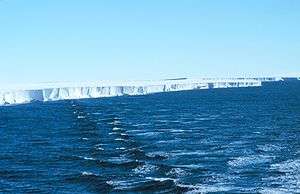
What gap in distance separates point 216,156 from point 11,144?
29563 millimetres

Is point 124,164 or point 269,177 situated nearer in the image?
point 269,177

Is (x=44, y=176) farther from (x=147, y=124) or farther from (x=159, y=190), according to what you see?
(x=147, y=124)

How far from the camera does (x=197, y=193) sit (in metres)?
38.1

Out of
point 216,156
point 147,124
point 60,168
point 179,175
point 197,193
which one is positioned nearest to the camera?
point 197,193

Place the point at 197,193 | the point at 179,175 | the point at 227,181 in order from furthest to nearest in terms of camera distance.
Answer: the point at 179,175
the point at 227,181
the point at 197,193

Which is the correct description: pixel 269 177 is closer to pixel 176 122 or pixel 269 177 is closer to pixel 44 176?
pixel 44 176

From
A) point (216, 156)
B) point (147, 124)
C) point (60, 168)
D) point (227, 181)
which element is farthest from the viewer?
point (147, 124)

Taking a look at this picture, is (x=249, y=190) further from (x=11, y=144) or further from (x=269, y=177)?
(x=11, y=144)

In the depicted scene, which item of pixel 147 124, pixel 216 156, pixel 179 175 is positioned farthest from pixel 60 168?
pixel 147 124

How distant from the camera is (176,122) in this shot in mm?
97312

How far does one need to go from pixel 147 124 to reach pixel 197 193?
2196 inches

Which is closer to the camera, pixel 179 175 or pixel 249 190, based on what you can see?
pixel 249 190

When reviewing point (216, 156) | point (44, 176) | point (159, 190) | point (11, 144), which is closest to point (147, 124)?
point (11, 144)

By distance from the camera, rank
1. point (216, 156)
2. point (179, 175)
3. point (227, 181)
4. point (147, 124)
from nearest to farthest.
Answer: point (227, 181), point (179, 175), point (216, 156), point (147, 124)
